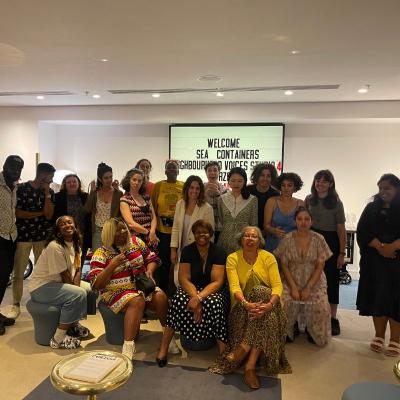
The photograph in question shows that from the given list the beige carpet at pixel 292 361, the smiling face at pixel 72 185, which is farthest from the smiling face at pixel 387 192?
the smiling face at pixel 72 185

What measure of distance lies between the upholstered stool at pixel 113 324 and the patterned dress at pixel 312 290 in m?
1.34

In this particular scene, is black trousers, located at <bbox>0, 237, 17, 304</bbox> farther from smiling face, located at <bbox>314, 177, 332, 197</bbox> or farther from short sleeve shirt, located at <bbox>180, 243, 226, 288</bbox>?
smiling face, located at <bbox>314, 177, 332, 197</bbox>

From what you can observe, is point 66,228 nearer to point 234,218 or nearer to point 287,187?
point 234,218

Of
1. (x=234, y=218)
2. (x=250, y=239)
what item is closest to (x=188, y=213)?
(x=234, y=218)

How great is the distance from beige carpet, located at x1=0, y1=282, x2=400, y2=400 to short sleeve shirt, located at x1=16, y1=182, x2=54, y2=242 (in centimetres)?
80

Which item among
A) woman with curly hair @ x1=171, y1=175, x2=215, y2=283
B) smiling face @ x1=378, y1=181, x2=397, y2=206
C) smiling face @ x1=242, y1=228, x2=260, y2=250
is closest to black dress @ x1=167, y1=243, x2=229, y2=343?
smiling face @ x1=242, y1=228, x2=260, y2=250

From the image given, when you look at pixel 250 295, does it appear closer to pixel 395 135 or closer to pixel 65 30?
pixel 65 30

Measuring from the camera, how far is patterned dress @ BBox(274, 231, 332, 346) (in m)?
3.22

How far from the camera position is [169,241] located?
3744mm

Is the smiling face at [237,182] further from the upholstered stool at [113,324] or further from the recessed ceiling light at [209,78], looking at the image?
the upholstered stool at [113,324]

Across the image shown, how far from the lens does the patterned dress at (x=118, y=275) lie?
2.99 meters

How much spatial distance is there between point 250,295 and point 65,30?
7.75 feet

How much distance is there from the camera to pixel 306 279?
10.8 feet

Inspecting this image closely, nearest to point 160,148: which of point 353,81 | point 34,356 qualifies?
point 353,81
